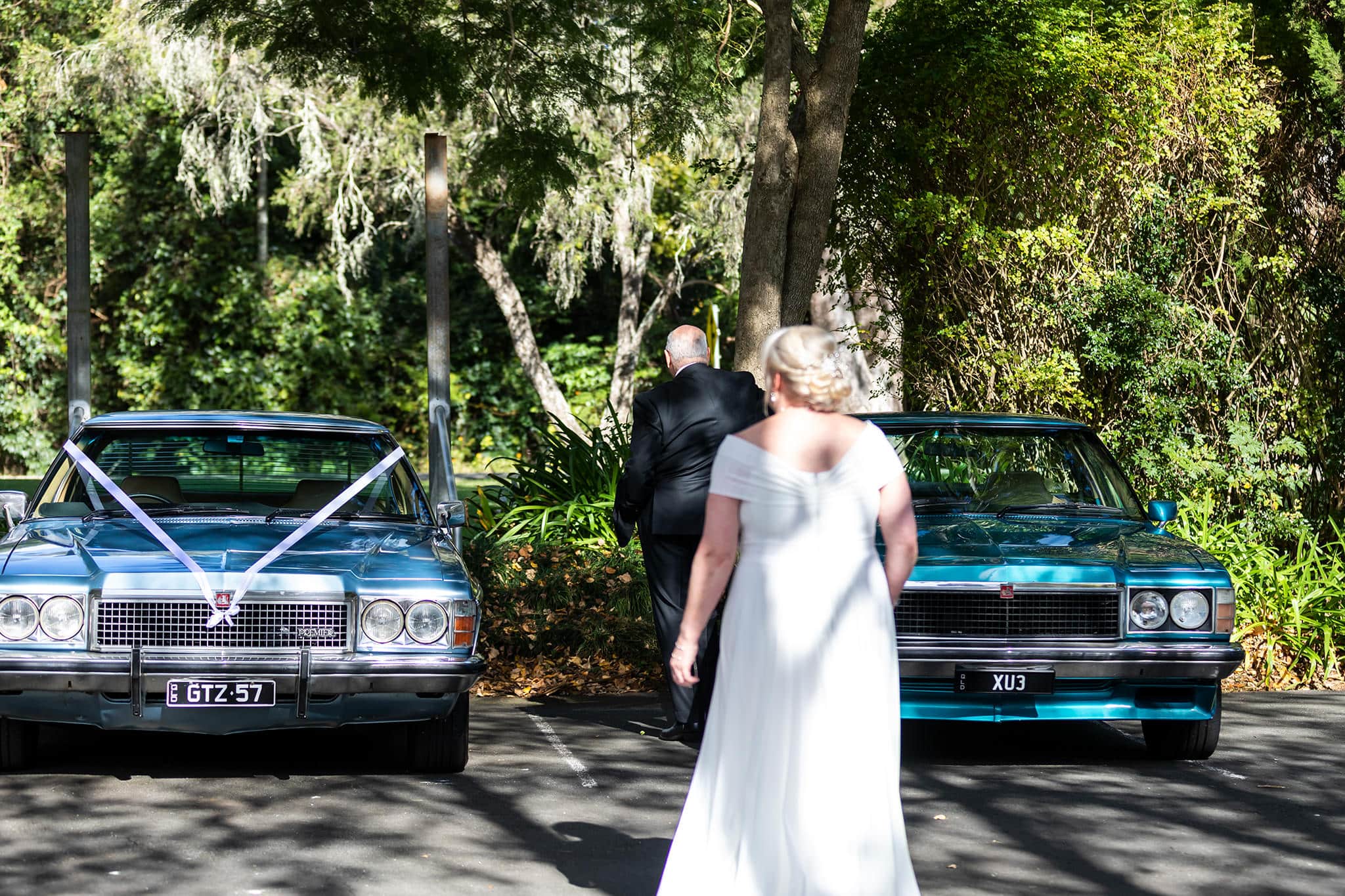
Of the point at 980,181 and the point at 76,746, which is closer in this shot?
the point at 76,746

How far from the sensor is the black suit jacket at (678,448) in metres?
7.56

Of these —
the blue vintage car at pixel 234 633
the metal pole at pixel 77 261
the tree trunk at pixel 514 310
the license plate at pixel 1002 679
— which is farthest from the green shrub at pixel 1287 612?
the tree trunk at pixel 514 310

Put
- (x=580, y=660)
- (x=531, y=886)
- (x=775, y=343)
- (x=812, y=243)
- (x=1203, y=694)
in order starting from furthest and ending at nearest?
1. (x=812, y=243)
2. (x=580, y=660)
3. (x=1203, y=694)
4. (x=531, y=886)
5. (x=775, y=343)

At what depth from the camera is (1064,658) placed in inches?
287

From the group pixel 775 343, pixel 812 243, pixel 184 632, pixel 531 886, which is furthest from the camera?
pixel 812 243

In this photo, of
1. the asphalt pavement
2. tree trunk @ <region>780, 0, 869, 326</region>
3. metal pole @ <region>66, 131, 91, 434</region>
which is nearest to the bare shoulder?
the asphalt pavement

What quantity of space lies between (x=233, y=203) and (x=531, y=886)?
24.0m

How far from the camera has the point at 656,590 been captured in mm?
7711

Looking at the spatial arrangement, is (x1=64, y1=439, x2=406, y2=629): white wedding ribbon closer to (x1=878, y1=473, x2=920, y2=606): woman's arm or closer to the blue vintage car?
the blue vintage car

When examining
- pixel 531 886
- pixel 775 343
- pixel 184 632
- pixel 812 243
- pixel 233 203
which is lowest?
pixel 531 886

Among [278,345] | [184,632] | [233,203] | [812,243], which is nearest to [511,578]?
[812,243]

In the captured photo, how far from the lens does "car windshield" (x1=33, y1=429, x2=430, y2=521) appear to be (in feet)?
25.6

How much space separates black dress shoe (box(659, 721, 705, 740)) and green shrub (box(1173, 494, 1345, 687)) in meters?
4.17

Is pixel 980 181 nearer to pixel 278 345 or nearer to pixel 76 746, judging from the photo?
pixel 76 746
